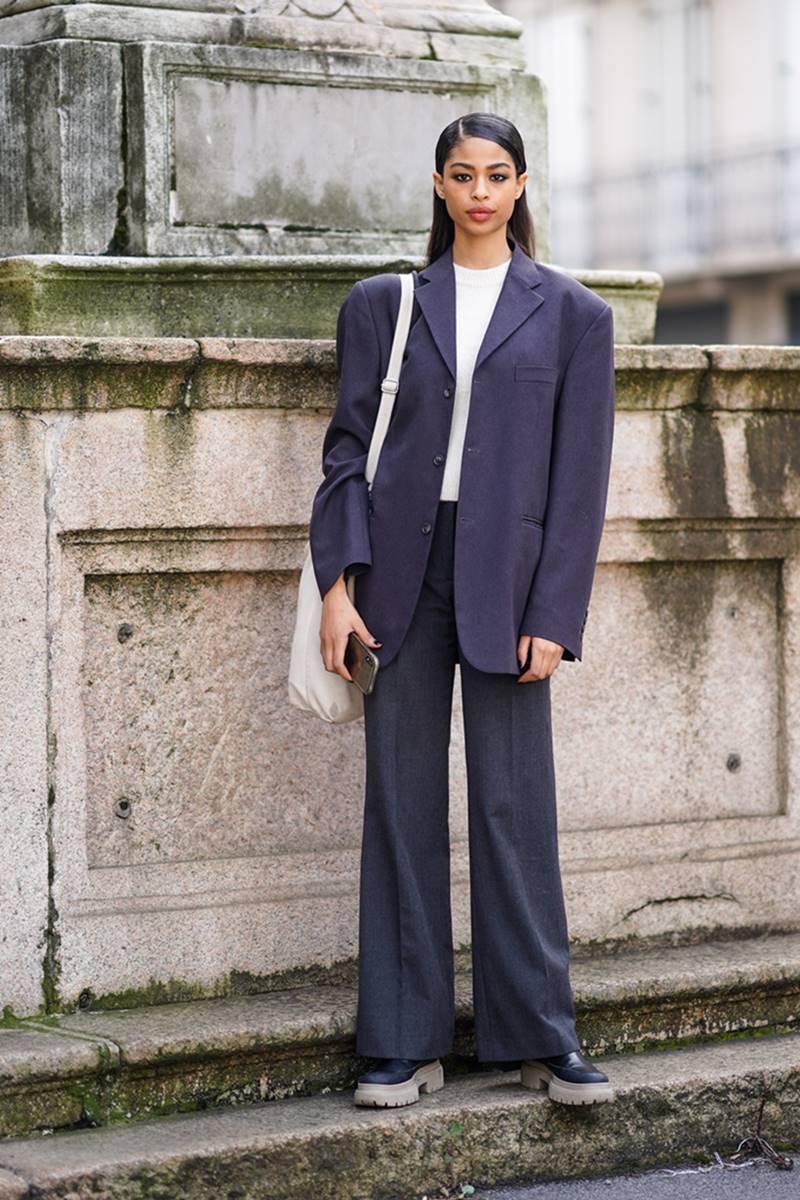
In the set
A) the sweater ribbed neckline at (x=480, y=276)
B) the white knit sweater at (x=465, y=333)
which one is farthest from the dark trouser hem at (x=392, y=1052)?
the sweater ribbed neckline at (x=480, y=276)

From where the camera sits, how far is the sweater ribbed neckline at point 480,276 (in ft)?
15.0

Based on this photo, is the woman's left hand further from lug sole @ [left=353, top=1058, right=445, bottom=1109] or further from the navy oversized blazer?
lug sole @ [left=353, top=1058, right=445, bottom=1109]

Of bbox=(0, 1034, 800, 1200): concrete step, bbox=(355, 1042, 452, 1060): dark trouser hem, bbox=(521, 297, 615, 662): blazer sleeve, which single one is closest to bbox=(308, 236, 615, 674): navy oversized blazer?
bbox=(521, 297, 615, 662): blazer sleeve

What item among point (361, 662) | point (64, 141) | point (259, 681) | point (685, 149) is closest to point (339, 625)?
point (361, 662)

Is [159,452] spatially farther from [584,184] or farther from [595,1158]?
[584,184]

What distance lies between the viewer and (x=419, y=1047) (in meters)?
4.55

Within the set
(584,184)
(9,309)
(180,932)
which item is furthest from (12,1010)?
(584,184)

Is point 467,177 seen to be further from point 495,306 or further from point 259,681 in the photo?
point 259,681

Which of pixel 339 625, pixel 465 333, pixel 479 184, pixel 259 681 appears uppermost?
pixel 479 184

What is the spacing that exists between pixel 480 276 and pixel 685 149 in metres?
21.0

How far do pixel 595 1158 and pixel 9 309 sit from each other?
215 centimetres

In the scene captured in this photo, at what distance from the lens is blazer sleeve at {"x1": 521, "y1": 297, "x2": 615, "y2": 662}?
4449 millimetres

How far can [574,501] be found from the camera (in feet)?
14.6

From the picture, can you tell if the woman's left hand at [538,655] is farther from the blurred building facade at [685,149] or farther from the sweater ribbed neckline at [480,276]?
the blurred building facade at [685,149]
